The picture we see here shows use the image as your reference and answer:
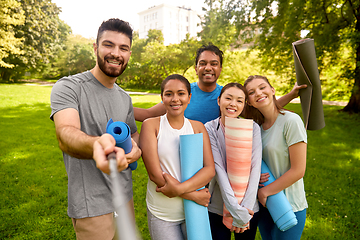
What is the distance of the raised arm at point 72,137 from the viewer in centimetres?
137

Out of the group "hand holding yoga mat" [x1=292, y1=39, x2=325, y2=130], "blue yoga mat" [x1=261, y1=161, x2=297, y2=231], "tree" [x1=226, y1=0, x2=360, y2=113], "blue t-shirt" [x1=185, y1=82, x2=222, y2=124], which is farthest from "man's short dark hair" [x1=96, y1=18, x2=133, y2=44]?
"tree" [x1=226, y1=0, x2=360, y2=113]

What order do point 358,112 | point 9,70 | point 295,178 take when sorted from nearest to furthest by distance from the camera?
point 295,178
point 358,112
point 9,70

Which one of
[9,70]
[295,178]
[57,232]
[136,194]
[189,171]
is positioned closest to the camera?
[189,171]

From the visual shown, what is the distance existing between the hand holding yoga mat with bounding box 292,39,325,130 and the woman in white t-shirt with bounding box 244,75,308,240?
15.4 inches

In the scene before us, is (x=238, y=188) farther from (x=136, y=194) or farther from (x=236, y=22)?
(x=236, y=22)

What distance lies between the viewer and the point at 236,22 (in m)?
11.9

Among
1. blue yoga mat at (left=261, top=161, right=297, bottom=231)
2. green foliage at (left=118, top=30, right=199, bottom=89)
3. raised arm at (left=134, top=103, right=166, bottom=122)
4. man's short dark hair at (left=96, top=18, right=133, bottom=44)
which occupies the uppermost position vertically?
green foliage at (left=118, top=30, right=199, bottom=89)

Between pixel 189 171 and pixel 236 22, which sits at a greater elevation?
pixel 236 22

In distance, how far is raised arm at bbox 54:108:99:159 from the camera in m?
1.37

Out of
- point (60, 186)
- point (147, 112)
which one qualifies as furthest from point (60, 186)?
point (147, 112)

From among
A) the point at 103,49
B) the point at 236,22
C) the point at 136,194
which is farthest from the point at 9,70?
the point at 103,49

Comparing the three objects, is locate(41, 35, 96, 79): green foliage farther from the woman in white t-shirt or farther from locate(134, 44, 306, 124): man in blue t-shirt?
the woman in white t-shirt

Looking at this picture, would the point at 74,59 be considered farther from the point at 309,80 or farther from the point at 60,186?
the point at 309,80

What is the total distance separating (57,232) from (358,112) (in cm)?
1373
